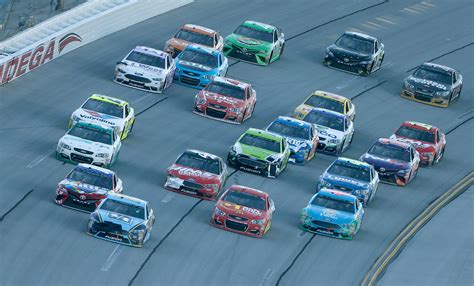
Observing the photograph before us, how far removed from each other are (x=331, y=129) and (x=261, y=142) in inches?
185

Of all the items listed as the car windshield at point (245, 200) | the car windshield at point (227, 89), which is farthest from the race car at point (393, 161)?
the car windshield at point (245, 200)

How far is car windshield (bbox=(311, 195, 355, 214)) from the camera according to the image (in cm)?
5844

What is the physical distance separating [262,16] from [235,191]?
2795 centimetres

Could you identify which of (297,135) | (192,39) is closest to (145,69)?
(192,39)

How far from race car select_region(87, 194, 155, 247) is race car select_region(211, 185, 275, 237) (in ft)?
10.0

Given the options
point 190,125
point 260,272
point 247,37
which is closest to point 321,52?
point 247,37

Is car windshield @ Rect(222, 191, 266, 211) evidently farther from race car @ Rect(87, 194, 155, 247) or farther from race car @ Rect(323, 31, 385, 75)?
race car @ Rect(323, 31, 385, 75)

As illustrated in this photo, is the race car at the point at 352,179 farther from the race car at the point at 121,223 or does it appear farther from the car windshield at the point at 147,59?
the car windshield at the point at 147,59

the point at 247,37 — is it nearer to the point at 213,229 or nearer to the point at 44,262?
the point at 213,229

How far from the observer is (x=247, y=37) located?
252ft

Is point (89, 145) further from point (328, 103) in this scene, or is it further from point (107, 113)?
point (328, 103)

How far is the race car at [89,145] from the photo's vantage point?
6016 centimetres

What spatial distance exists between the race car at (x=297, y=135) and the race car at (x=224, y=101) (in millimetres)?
2821

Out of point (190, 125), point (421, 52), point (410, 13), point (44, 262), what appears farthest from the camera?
point (410, 13)
